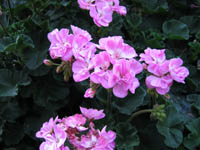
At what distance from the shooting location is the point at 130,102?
1499 millimetres

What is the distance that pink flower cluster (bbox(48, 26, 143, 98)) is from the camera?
117 centimetres

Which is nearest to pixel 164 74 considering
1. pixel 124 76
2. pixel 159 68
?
pixel 159 68

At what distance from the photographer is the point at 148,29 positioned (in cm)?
221

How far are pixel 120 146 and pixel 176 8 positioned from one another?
154 centimetres

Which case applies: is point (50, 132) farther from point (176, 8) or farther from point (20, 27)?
point (176, 8)

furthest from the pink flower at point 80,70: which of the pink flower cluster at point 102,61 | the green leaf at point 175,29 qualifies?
the green leaf at point 175,29

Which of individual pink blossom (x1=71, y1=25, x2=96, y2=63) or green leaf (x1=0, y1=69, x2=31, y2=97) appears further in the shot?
green leaf (x1=0, y1=69, x2=31, y2=97)

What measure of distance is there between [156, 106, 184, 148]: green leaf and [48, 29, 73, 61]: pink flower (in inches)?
22.9

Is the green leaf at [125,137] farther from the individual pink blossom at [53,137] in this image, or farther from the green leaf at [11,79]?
the green leaf at [11,79]

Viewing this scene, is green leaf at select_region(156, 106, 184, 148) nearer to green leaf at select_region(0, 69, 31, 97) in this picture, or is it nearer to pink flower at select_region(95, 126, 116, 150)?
pink flower at select_region(95, 126, 116, 150)

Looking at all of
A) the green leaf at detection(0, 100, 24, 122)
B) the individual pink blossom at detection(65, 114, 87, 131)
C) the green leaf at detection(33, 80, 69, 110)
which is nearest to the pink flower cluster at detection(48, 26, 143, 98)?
the individual pink blossom at detection(65, 114, 87, 131)

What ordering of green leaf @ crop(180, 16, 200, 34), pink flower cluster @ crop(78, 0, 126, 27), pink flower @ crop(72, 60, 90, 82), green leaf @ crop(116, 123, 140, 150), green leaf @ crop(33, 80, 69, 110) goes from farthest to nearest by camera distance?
green leaf @ crop(180, 16, 200, 34) → green leaf @ crop(33, 80, 69, 110) → pink flower cluster @ crop(78, 0, 126, 27) → green leaf @ crop(116, 123, 140, 150) → pink flower @ crop(72, 60, 90, 82)

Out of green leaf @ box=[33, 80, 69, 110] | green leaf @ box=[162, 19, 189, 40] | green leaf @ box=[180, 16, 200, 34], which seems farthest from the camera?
green leaf @ box=[180, 16, 200, 34]

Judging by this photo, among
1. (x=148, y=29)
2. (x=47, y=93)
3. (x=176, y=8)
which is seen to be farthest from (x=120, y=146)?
(x=176, y=8)
